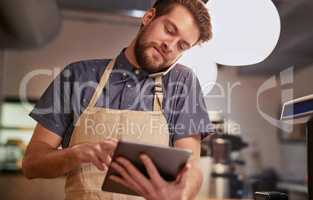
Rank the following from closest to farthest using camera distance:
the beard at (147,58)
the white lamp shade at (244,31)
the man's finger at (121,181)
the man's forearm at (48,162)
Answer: the man's finger at (121,181) < the man's forearm at (48,162) < the beard at (147,58) < the white lamp shade at (244,31)

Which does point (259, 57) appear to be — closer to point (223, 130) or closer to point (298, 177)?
point (223, 130)

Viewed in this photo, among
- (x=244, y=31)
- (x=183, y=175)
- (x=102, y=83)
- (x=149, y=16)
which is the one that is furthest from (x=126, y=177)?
(x=244, y=31)

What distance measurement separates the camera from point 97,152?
1.05 meters

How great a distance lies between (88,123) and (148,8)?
0.44 m

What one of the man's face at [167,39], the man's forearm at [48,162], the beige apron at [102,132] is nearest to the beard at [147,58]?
the man's face at [167,39]

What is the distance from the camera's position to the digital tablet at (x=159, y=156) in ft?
2.95

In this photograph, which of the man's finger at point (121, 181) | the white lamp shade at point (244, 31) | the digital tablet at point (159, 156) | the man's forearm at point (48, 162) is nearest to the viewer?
the digital tablet at point (159, 156)

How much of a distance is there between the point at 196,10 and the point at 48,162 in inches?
24.5

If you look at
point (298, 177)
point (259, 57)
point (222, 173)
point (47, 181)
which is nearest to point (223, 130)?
point (259, 57)

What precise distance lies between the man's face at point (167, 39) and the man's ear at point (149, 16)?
0.06 feet

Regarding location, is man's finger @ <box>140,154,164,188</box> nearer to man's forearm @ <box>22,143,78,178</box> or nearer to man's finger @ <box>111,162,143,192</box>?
man's finger @ <box>111,162,143,192</box>

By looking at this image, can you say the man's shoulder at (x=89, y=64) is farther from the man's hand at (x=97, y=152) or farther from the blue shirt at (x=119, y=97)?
the man's hand at (x=97, y=152)

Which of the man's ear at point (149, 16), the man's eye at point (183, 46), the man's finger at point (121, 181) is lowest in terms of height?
the man's finger at point (121, 181)

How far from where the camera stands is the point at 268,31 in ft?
5.22
